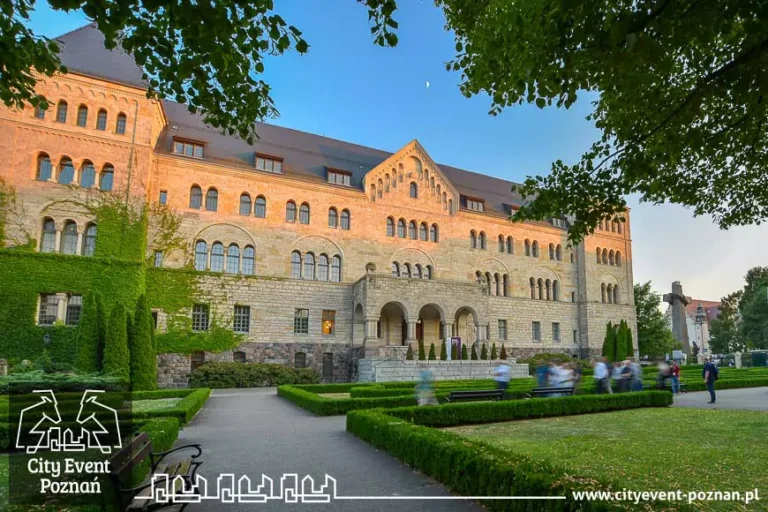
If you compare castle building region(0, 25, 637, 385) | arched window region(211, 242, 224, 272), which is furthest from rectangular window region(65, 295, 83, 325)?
arched window region(211, 242, 224, 272)

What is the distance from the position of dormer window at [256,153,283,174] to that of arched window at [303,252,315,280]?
6324 millimetres

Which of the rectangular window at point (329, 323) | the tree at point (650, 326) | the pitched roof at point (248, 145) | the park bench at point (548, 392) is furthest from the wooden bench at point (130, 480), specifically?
the tree at point (650, 326)

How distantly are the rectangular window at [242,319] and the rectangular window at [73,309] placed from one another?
27.9 feet

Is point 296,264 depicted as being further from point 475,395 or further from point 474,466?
point 474,466

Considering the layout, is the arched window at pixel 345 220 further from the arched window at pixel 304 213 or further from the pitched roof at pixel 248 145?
the pitched roof at pixel 248 145

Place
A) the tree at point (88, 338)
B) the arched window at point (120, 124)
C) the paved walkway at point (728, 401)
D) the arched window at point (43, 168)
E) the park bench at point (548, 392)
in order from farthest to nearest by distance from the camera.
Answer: the arched window at point (120, 124)
the arched window at point (43, 168)
the tree at point (88, 338)
the park bench at point (548, 392)
the paved walkway at point (728, 401)

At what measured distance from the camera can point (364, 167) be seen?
38.5m

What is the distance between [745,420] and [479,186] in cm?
3432

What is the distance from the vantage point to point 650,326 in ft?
170

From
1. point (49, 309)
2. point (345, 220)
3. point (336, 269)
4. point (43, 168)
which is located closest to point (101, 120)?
point (43, 168)

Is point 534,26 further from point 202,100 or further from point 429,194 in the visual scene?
point 429,194

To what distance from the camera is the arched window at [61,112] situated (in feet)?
85.8

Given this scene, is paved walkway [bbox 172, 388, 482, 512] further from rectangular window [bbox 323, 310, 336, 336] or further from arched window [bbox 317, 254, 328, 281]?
arched window [bbox 317, 254, 328, 281]

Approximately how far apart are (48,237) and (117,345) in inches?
323
